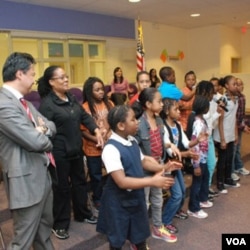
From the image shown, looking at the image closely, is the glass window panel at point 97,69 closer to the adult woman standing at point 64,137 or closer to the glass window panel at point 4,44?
the glass window panel at point 4,44

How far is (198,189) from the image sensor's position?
2.69m

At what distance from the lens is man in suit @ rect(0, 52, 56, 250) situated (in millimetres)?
1456

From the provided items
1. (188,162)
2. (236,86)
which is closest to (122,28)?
(236,86)

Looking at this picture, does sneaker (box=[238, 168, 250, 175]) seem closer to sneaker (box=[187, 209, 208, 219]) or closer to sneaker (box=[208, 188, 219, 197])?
sneaker (box=[208, 188, 219, 197])

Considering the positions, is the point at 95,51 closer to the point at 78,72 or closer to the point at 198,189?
the point at 78,72

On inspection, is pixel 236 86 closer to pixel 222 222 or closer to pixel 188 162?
pixel 188 162

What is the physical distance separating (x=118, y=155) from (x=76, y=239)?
1.01 metres

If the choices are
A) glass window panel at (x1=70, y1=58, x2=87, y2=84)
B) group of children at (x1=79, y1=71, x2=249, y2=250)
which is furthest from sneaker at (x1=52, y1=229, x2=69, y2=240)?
glass window panel at (x1=70, y1=58, x2=87, y2=84)

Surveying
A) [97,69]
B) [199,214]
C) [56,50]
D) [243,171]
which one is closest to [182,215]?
[199,214]

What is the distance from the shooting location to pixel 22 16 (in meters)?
5.21

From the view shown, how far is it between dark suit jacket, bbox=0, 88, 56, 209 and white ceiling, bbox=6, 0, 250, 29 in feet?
14.0

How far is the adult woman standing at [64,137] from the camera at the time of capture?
2.13m

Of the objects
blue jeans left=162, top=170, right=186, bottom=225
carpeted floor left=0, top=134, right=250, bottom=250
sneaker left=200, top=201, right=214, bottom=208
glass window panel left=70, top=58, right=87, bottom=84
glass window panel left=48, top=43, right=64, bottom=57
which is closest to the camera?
carpeted floor left=0, top=134, right=250, bottom=250

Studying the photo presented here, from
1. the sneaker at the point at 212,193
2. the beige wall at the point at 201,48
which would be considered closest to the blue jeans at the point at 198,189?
the sneaker at the point at 212,193
